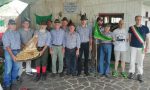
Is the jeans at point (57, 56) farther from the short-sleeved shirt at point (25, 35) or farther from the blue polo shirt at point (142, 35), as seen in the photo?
the blue polo shirt at point (142, 35)

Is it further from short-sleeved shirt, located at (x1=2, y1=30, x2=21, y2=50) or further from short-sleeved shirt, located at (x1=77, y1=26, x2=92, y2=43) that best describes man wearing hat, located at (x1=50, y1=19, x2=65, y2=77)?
short-sleeved shirt, located at (x1=2, y1=30, x2=21, y2=50)

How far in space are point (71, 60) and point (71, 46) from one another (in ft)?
1.79

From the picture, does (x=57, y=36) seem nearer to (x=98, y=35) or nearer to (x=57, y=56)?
(x=57, y=56)

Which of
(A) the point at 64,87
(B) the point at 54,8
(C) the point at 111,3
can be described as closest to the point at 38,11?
(B) the point at 54,8

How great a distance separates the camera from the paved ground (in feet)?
20.9

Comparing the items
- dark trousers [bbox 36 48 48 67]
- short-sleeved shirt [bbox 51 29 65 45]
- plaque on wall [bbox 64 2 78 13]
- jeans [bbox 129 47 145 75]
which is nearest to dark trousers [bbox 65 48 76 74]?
short-sleeved shirt [bbox 51 29 65 45]

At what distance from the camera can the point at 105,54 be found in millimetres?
7383

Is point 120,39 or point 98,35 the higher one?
point 98,35

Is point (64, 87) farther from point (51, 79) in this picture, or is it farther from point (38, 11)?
point (38, 11)

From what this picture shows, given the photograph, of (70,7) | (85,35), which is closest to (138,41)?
(85,35)

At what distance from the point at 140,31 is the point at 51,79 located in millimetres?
3274

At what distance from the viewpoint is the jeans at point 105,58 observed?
7238mm

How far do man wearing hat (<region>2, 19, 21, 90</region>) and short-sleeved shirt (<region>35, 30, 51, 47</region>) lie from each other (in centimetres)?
70

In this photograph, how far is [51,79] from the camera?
7113mm
